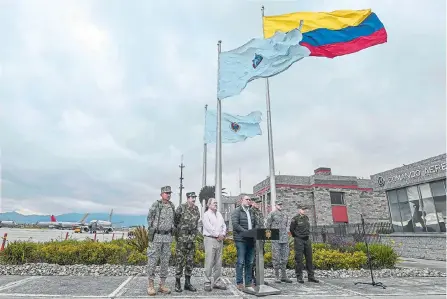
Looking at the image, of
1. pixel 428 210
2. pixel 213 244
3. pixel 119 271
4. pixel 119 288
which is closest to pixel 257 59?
pixel 213 244

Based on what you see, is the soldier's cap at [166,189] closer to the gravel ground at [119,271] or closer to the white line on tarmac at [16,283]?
the gravel ground at [119,271]

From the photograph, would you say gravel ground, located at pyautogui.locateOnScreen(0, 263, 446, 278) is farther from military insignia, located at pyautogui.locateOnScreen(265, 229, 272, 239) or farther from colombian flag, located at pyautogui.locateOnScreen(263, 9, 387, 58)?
colombian flag, located at pyautogui.locateOnScreen(263, 9, 387, 58)

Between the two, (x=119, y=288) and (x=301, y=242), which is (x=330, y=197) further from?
(x=119, y=288)

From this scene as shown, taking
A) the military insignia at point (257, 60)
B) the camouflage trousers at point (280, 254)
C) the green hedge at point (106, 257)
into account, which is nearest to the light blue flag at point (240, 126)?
the military insignia at point (257, 60)

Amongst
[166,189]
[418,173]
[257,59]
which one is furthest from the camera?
[418,173]

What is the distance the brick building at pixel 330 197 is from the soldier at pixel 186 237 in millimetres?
22908

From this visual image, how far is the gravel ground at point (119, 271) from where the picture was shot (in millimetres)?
7297

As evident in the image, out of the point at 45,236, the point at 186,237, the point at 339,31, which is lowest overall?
the point at 186,237

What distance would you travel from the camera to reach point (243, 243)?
5.95 meters

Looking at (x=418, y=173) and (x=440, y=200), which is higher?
(x=418, y=173)

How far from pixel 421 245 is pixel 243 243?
11837 mm

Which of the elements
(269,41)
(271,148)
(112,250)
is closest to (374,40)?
(269,41)

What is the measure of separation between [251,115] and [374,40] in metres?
5.85

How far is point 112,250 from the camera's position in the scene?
8.71 m
